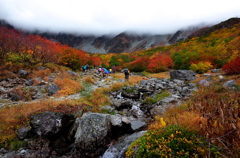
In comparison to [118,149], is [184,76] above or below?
below

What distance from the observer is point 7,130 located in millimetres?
6043

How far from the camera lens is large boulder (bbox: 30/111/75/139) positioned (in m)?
6.16

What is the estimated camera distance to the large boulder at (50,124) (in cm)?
616

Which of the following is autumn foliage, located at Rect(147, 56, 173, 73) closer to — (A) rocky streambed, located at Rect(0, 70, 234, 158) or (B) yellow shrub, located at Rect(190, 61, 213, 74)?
(B) yellow shrub, located at Rect(190, 61, 213, 74)

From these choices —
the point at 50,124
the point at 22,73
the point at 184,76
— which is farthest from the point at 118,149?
the point at 184,76

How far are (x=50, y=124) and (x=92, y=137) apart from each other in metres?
2.83

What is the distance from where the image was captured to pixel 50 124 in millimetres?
6371

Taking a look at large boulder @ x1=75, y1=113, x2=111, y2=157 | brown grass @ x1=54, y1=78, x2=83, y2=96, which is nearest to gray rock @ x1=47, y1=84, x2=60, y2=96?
brown grass @ x1=54, y1=78, x2=83, y2=96

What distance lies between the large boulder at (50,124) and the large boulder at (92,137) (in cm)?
188

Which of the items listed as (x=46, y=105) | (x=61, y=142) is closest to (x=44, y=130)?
(x=61, y=142)

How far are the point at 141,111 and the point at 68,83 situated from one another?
9.37 meters

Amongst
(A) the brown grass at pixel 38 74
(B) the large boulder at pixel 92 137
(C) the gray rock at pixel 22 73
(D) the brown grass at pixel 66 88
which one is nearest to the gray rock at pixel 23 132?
(B) the large boulder at pixel 92 137

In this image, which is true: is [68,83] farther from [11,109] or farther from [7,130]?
[7,130]

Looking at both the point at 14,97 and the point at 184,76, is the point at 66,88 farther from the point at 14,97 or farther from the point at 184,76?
the point at 184,76
